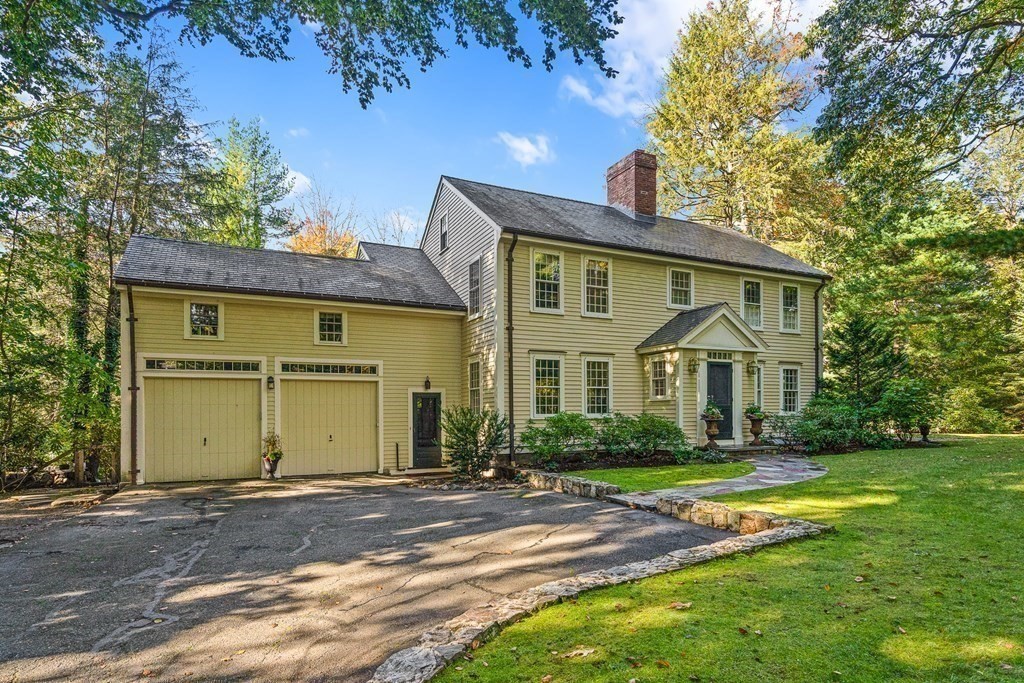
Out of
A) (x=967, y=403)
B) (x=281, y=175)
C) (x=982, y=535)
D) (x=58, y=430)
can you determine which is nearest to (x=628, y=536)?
(x=982, y=535)

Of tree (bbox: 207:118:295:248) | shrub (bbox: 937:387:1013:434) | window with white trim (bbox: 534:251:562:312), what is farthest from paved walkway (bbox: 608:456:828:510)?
tree (bbox: 207:118:295:248)

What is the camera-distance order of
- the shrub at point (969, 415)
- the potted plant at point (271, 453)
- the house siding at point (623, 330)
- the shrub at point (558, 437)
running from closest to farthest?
1. the shrub at point (558, 437)
2. the potted plant at point (271, 453)
3. the house siding at point (623, 330)
4. the shrub at point (969, 415)

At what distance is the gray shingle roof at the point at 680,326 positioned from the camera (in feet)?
45.4

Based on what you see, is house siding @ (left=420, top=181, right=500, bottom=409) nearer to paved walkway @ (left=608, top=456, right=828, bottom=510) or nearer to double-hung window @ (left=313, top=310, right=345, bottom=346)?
double-hung window @ (left=313, top=310, right=345, bottom=346)

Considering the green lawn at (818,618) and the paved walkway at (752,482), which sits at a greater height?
the green lawn at (818,618)

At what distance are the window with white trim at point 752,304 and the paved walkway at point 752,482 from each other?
5.30 meters

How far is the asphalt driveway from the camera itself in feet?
11.6

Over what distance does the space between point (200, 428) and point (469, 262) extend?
737cm

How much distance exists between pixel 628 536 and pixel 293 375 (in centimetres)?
909

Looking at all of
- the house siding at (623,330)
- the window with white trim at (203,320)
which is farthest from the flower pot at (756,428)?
the window with white trim at (203,320)

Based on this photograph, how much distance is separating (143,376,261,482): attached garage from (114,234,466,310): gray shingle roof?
211 centimetres

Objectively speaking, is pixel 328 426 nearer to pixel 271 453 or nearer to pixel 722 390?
pixel 271 453

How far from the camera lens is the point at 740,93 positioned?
25.0 metres

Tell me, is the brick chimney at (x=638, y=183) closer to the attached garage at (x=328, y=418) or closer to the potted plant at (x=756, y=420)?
the potted plant at (x=756, y=420)
